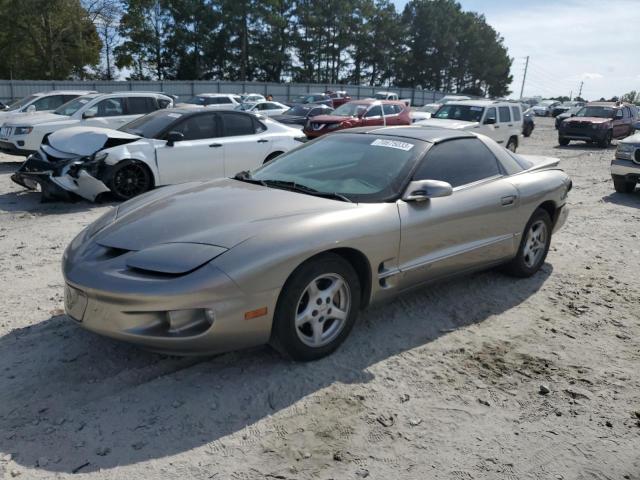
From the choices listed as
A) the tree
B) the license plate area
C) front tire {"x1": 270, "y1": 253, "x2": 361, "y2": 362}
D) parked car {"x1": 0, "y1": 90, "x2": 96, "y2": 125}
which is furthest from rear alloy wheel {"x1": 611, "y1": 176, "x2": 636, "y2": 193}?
the tree

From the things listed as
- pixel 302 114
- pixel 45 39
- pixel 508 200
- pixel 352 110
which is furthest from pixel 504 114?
pixel 45 39

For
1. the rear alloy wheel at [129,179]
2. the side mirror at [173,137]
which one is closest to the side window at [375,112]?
the side mirror at [173,137]

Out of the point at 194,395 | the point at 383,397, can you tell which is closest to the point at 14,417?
the point at 194,395

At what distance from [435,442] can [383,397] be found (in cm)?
47

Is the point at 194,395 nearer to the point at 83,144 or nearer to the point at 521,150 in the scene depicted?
the point at 83,144

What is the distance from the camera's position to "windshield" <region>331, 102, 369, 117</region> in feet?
58.2

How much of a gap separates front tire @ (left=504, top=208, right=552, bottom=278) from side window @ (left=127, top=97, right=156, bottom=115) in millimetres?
10258

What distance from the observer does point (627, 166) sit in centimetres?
1019

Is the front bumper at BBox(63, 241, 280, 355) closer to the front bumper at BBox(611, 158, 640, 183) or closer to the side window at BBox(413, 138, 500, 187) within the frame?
the side window at BBox(413, 138, 500, 187)

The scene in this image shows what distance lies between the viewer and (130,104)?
42.0 ft

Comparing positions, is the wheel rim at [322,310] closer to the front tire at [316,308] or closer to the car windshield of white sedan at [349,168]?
the front tire at [316,308]

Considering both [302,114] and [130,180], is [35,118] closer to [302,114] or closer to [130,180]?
[130,180]

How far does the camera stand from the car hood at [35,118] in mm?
12256

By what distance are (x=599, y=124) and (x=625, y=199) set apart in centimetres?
1148
